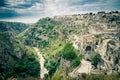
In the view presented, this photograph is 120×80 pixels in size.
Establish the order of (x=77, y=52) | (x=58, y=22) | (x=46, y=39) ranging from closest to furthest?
(x=77, y=52)
(x=46, y=39)
(x=58, y=22)

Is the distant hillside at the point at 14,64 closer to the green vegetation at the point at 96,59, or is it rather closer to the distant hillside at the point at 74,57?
the distant hillside at the point at 74,57

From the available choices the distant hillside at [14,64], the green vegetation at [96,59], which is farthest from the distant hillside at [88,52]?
the distant hillside at [14,64]

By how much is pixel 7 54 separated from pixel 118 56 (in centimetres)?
5800

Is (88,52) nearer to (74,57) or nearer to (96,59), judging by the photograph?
(74,57)

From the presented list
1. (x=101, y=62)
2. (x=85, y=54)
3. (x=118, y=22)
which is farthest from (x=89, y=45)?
(x=118, y=22)

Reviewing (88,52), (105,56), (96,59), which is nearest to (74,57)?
(88,52)

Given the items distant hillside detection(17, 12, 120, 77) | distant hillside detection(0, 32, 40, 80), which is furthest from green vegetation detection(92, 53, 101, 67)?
distant hillside detection(0, 32, 40, 80)

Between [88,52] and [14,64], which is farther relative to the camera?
[14,64]

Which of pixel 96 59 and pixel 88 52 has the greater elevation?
pixel 96 59

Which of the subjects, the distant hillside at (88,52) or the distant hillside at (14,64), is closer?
the distant hillside at (88,52)

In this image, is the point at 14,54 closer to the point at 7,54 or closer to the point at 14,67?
the point at 7,54

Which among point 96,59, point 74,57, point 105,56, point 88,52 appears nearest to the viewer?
point 96,59

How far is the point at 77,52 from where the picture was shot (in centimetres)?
9112

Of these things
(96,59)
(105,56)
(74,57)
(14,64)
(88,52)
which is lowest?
(14,64)
